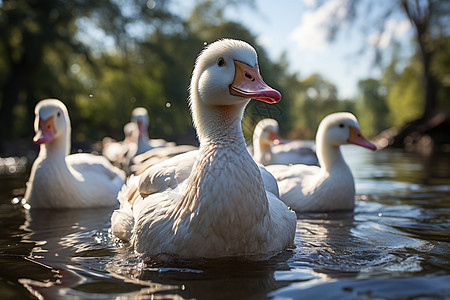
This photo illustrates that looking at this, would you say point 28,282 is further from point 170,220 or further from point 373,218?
point 373,218

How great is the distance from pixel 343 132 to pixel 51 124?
142 inches

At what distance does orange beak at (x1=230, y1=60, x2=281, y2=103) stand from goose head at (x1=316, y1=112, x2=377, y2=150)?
326cm

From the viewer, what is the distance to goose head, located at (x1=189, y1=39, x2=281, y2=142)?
304cm

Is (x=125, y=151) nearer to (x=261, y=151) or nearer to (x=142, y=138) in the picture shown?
(x=142, y=138)

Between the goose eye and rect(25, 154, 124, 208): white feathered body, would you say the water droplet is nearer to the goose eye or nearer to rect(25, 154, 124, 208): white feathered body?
rect(25, 154, 124, 208): white feathered body

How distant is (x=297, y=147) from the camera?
891 centimetres

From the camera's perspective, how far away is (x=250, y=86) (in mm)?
3031

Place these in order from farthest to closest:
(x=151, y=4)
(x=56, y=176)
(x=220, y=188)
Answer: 1. (x=151, y=4)
2. (x=56, y=176)
3. (x=220, y=188)

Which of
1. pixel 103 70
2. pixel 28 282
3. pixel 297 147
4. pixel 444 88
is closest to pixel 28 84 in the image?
pixel 103 70

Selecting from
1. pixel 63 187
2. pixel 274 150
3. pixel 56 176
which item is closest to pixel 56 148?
pixel 56 176

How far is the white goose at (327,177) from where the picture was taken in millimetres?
5641

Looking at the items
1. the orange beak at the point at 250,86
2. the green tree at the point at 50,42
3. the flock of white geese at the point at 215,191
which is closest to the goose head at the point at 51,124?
the flock of white geese at the point at 215,191

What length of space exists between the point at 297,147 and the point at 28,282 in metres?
6.54

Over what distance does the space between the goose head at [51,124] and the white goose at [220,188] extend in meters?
2.67
